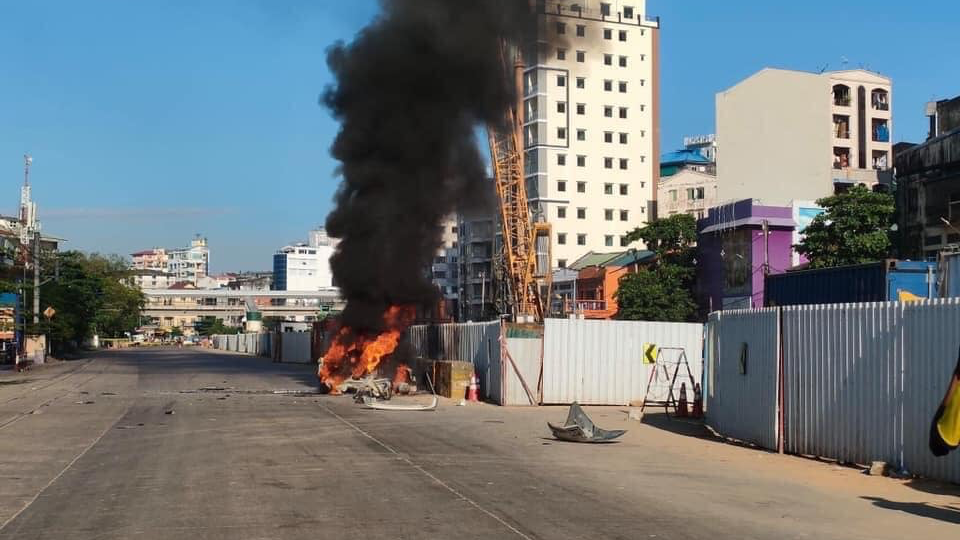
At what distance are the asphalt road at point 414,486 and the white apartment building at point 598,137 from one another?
73.8 meters

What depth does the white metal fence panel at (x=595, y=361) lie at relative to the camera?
2730 cm

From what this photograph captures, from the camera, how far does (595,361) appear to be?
90.5 feet

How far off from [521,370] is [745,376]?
1052cm

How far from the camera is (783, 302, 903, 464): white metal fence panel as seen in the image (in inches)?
521

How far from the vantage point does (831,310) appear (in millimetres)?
14680

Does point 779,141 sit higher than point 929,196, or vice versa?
point 779,141

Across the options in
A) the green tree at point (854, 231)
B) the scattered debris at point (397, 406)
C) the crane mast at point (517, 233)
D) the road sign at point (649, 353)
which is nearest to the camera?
the scattered debris at point (397, 406)

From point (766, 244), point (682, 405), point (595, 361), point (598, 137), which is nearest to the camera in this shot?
point (682, 405)

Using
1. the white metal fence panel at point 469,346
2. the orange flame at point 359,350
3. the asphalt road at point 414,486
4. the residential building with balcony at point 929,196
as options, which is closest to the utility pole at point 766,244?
the residential building with balcony at point 929,196

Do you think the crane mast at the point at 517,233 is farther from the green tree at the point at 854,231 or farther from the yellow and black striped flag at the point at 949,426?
the yellow and black striped flag at the point at 949,426

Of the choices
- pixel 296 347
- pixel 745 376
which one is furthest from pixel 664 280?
pixel 745 376

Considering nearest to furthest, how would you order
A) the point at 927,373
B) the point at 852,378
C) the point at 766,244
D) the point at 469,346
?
the point at 927,373, the point at 852,378, the point at 469,346, the point at 766,244

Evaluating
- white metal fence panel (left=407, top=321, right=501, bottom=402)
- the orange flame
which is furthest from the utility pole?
the orange flame

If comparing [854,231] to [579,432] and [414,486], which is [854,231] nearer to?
[579,432]
